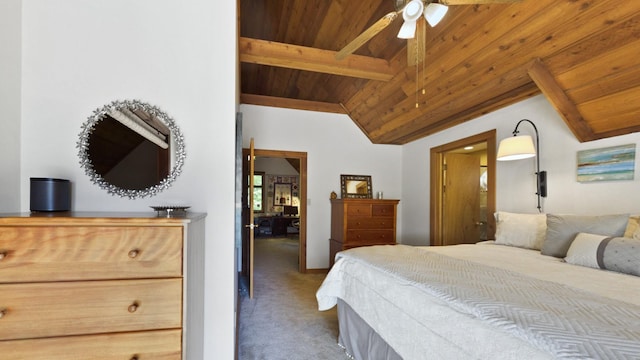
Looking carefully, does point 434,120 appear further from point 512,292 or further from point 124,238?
point 124,238

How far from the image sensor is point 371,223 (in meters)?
4.32

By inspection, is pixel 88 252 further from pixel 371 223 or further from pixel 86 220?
pixel 371 223

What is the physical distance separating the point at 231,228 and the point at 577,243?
2166 millimetres

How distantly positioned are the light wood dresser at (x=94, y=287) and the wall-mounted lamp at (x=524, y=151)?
8.91 ft

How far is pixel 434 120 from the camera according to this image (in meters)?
3.79

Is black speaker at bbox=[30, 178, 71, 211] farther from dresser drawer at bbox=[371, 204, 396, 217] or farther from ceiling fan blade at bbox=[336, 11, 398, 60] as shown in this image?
dresser drawer at bbox=[371, 204, 396, 217]

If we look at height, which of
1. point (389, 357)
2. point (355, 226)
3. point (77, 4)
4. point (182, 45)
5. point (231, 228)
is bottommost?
point (389, 357)

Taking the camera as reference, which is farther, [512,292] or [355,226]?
[355,226]

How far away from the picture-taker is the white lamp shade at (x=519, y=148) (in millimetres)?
2555

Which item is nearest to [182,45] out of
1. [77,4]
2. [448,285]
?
[77,4]

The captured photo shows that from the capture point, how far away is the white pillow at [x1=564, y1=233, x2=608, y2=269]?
171cm

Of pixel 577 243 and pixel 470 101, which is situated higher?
pixel 470 101

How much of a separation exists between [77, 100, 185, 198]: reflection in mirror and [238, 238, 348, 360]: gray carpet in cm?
141

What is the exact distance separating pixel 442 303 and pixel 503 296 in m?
0.23
